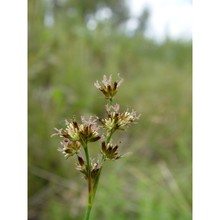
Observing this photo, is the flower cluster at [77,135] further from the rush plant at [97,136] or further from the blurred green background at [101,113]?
the blurred green background at [101,113]

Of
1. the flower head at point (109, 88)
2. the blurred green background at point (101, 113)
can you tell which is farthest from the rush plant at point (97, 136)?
the blurred green background at point (101, 113)

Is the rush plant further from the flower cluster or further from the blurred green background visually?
the blurred green background

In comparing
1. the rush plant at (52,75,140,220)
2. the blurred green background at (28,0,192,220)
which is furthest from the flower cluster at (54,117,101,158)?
the blurred green background at (28,0,192,220)

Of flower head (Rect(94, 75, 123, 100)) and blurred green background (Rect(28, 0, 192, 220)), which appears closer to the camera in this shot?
flower head (Rect(94, 75, 123, 100))

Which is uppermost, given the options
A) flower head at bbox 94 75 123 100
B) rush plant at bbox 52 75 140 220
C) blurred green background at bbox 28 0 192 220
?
blurred green background at bbox 28 0 192 220
